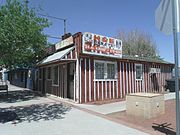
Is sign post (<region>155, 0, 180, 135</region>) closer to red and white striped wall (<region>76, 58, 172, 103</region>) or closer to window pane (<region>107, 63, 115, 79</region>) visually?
red and white striped wall (<region>76, 58, 172, 103</region>)

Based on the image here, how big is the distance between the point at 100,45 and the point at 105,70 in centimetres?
173

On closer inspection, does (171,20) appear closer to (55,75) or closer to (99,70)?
(99,70)

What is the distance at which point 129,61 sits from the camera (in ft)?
50.1

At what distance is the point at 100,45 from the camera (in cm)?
1296

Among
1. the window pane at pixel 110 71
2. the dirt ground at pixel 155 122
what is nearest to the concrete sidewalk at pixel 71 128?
the dirt ground at pixel 155 122

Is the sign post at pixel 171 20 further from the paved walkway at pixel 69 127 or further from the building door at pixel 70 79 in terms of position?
the building door at pixel 70 79

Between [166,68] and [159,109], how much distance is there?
13.2 m

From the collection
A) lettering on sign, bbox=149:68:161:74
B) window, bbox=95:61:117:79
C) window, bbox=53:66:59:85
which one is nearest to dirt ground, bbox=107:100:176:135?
window, bbox=95:61:117:79

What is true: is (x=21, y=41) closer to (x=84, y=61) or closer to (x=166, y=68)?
(x=84, y=61)

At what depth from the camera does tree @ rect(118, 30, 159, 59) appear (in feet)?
133

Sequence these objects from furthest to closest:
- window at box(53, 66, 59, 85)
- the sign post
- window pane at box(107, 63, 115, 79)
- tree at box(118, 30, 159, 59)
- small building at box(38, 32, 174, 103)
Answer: tree at box(118, 30, 159, 59) < window at box(53, 66, 59, 85) < window pane at box(107, 63, 115, 79) < small building at box(38, 32, 174, 103) < the sign post

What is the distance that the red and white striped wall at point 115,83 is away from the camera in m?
12.2

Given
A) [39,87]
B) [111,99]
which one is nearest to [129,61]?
[111,99]

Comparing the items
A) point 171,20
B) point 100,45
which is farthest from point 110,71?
point 171,20
